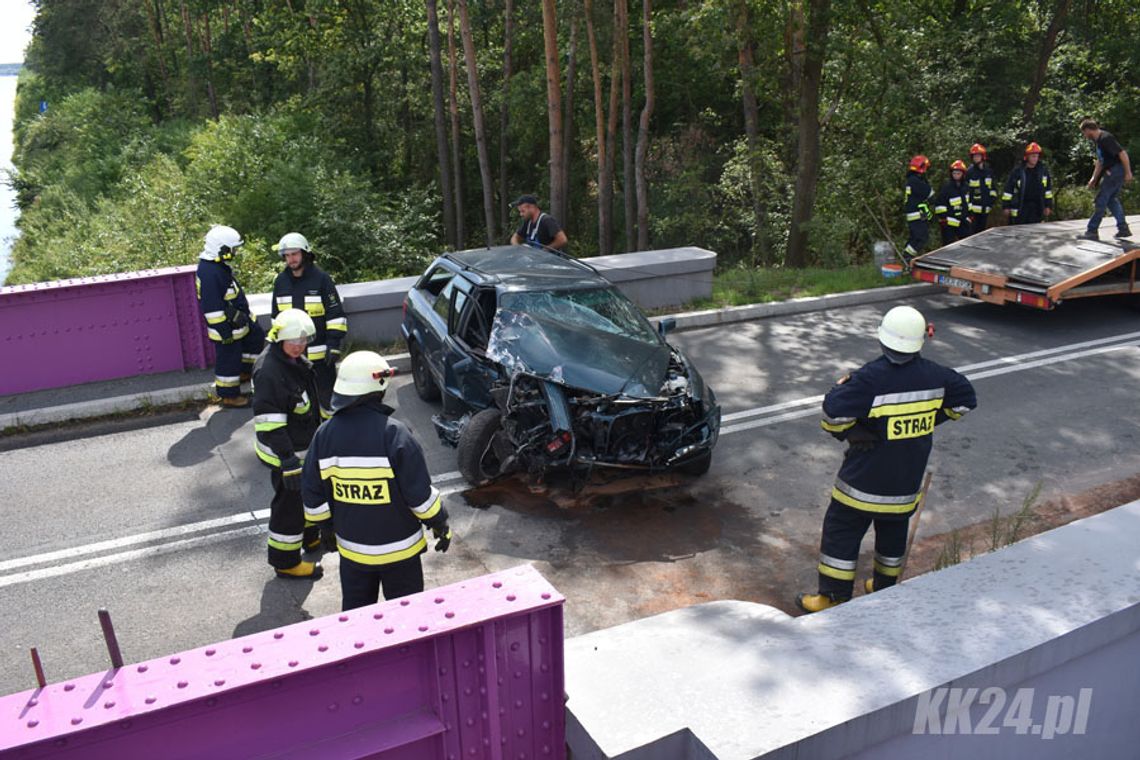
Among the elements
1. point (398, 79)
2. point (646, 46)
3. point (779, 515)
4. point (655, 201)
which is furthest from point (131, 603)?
point (398, 79)

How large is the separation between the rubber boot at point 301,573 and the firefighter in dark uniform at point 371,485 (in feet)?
4.97

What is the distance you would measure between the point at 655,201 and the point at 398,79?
10.1m

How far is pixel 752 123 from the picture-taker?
21875 millimetres

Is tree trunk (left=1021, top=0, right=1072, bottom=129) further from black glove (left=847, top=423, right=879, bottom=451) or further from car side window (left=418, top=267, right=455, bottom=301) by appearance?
black glove (left=847, top=423, right=879, bottom=451)

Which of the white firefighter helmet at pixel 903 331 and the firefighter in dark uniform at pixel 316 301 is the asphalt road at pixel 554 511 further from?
the white firefighter helmet at pixel 903 331

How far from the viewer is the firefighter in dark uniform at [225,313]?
8.71m

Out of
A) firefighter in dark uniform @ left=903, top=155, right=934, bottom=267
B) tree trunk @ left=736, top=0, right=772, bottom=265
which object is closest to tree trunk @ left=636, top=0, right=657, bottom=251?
tree trunk @ left=736, top=0, right=772, bottom=265

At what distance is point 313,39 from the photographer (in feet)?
102

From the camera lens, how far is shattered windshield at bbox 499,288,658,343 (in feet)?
25.9

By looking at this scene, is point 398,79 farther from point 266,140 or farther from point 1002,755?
point 1002,755

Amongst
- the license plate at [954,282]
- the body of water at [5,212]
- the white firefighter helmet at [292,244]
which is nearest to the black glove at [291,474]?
the white firefighter helmet at [292,244]

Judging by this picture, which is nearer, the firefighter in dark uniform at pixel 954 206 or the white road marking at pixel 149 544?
the white road marking at pixel 149 544

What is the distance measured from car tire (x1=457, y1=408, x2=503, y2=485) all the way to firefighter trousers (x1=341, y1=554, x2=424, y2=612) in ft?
7.58

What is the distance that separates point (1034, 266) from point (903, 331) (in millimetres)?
7377
